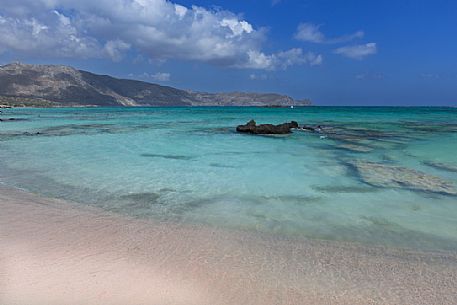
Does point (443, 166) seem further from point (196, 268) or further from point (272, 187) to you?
point (196, 268)

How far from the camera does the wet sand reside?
4141mm

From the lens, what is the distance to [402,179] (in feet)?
36.1

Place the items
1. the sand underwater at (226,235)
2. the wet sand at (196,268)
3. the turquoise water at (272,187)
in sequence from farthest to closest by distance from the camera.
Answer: the turquoise water at (272,187) → the sand underwater at (226,235) → the wet sand at (196,268)

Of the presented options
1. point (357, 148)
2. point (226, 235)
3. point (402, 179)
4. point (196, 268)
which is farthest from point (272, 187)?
point (357, 148)

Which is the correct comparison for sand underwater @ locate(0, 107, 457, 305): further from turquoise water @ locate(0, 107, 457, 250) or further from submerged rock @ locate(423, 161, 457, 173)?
submerged rock @ locate(423, 161, 457, 173)

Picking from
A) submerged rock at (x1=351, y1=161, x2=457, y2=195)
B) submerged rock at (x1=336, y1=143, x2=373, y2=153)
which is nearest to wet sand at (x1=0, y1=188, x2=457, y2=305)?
submerged rock at (x1=351, y1=161, x2=457, y2=195)

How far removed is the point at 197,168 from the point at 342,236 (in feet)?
24.1

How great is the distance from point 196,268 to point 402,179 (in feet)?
27.8

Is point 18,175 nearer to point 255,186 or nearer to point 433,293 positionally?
point 255,186

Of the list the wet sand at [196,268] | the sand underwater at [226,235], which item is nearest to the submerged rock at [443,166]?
the sand underwater at [226,235]

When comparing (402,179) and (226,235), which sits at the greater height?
(402,179)

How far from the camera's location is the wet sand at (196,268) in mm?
4141

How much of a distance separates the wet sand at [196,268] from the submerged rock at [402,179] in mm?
4799

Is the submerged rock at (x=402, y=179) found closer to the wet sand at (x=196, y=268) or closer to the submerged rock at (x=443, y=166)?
the submerged rock at (x=443, y=166)
